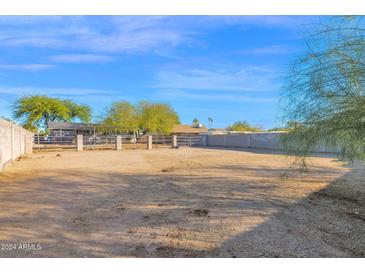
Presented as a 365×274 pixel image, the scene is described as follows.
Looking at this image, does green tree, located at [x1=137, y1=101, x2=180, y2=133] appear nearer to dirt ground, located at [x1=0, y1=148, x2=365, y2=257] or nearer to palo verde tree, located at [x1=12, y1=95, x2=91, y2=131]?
palo verde tree, located at [x1=12, y1=95, x2=91, y2=131]

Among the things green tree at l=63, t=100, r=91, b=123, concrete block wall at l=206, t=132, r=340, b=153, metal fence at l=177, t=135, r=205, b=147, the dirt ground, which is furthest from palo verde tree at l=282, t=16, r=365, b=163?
green tree at l=63, t=100, r=91, b=123

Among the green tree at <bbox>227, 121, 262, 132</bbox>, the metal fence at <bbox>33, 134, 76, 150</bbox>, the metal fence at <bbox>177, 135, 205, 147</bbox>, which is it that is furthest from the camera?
the green tree at <bbox>227, 121, 262, 132</bbox>

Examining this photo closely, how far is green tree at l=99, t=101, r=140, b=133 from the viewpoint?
148 ft

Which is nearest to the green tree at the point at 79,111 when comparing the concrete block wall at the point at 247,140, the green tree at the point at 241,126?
the concrete block wall at the point at 247,140

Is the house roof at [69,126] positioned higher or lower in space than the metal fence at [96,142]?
higher

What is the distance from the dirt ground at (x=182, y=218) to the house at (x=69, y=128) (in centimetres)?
3557

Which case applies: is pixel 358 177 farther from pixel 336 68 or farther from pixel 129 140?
pixel 129 140

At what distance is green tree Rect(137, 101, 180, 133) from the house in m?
7.18

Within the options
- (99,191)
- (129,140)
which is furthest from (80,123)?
(99,191)

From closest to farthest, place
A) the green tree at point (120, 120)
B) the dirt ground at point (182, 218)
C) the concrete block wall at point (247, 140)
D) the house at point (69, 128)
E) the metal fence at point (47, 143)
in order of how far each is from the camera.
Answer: the dirt ground at point (182, 218) < the metal fence at point (47, 143) < the concrete block wall at point (247, 140) < the house at point (69, 128) < the green tree at point (120, 120)

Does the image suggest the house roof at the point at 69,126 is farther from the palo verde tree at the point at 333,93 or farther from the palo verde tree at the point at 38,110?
the palo verde tree at the point at 333,93

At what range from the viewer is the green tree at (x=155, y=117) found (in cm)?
4728

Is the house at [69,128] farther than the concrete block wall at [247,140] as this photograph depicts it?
Yes

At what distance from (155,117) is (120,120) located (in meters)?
5.43
